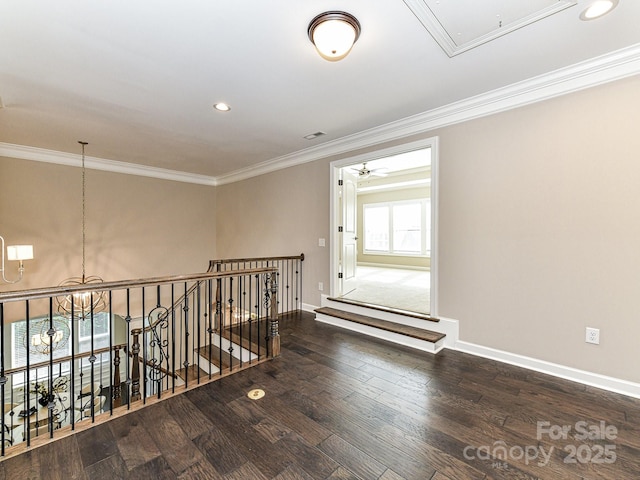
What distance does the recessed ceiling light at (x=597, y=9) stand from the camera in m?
1.76

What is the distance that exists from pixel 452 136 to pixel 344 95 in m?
1.36

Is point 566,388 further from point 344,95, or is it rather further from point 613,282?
point 344,95

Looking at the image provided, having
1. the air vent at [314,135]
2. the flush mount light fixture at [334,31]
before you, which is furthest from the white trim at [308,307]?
the flush mount light fixture at [334,31]

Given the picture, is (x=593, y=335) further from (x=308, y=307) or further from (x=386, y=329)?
(x=308, y=307)

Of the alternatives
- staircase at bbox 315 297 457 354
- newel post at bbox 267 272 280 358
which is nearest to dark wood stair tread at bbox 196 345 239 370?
newel post at bbox 267 272 280 358

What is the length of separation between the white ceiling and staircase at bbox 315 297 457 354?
250 cm

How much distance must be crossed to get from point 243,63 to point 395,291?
430cm

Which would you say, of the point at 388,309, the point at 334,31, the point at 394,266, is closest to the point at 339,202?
the point at 388,309

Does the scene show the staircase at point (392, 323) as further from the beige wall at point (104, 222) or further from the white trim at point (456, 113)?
the beige wall at point (104, 222)

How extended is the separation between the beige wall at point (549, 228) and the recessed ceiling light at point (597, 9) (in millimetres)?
837

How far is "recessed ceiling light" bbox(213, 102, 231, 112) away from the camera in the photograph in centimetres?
311

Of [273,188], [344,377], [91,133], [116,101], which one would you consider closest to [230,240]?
[273,188]

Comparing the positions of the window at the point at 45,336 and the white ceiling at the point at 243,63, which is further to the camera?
the window at the point at 45,336

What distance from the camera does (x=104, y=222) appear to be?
5336 mm
